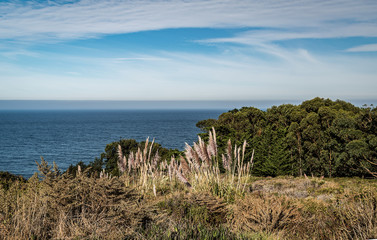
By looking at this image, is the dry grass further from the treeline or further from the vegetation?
the treeline

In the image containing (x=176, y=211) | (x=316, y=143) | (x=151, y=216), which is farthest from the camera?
(x=316, y=143)

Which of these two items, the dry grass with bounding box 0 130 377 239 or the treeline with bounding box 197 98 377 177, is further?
the treeline with bounding box 197 98 377 177

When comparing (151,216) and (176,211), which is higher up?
(151,216)

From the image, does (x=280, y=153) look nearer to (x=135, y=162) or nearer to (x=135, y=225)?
(x=135, y=162)

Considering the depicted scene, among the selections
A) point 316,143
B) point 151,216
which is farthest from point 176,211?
point 316,143

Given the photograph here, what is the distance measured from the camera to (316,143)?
16.6 m

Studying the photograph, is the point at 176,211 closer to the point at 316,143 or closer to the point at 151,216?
the point at 151,216

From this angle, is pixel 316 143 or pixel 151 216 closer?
pixel 151 216

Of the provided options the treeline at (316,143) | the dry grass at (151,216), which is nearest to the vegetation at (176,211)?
the dry grass at (151,216)

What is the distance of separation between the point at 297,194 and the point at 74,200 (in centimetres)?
566

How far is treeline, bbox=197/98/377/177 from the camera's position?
538 inches

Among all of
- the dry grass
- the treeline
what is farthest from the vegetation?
the treeline

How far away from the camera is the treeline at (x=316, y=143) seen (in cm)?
1366

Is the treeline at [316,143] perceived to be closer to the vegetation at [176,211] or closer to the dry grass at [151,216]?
the vegetation at [176,211]
